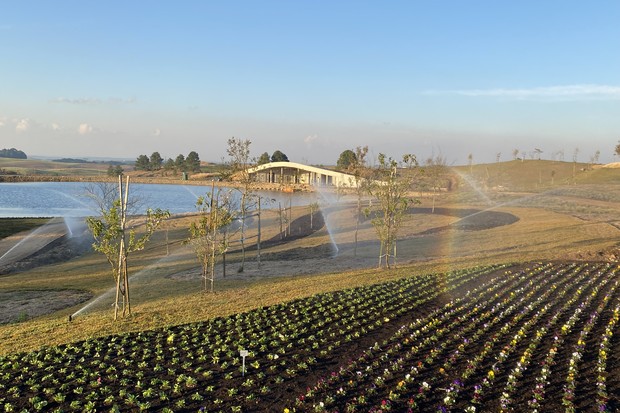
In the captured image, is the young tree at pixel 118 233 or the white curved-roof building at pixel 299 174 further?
the white curved-roof building at pixel 299 174

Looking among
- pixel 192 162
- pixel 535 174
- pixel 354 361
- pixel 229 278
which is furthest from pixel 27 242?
pixel 192 162

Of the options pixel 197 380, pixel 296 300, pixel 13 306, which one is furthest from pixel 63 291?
pixel 197 380

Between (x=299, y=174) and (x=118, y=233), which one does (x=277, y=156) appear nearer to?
(x=299, y=174)

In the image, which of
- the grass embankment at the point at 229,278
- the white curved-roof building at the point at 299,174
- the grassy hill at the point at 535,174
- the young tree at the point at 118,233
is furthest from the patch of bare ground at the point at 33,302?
Result: the grassy hill at the point at 535,174

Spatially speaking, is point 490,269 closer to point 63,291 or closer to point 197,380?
point 197,380

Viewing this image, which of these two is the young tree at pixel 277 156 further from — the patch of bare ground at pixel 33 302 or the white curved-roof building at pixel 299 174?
the patch of bare ground at pixel 33 302

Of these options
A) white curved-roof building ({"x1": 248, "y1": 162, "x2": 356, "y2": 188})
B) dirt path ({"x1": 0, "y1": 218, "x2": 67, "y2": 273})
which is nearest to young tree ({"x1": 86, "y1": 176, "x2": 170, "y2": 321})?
dirt path ({"x1": 0, "y1": 218, "x2": 67, "y2": 273})

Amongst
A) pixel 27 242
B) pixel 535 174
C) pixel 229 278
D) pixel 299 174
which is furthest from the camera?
pixel 299 174

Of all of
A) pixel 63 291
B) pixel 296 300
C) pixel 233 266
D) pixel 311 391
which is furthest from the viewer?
pixel 233 266

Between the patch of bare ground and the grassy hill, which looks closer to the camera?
the patch of bare ground

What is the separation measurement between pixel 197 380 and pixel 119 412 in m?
2.29

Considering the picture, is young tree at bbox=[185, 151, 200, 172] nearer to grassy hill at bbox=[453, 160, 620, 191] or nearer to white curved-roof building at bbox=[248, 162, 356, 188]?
white curved-roof building at bbox=[248, 162, 356, 188]

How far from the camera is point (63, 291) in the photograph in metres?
26.7

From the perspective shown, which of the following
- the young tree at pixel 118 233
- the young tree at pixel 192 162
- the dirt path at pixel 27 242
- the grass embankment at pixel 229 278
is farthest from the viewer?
the young tree at pixel 192 162
